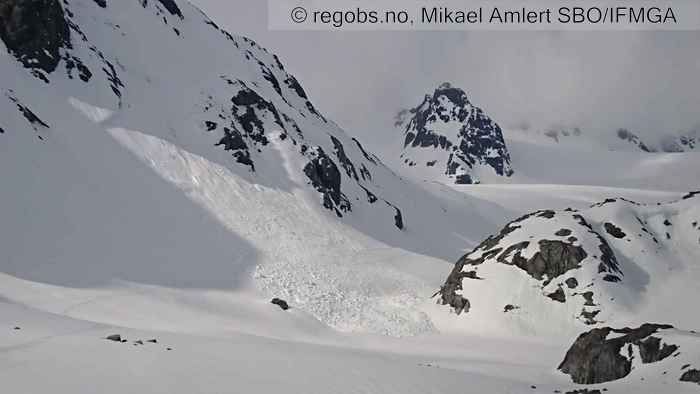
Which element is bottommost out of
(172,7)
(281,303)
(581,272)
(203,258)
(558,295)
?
(281,303)

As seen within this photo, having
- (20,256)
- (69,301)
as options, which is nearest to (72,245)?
(20,256)

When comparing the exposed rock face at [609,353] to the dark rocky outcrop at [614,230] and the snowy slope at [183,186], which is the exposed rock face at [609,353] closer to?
the snowy slope at [183,186]

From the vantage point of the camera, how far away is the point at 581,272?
37312 millimetres

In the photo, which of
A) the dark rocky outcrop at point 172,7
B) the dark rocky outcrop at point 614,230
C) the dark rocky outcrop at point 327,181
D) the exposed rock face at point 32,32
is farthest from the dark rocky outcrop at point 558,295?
the dark rocky outcrop at point 172,7

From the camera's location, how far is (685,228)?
43.2 metres

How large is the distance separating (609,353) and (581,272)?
677 inches

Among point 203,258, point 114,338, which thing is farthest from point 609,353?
point 203,258

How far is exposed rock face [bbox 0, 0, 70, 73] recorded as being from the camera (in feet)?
163

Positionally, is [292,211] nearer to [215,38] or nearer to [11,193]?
[11,193]

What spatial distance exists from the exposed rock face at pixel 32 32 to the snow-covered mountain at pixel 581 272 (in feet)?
139

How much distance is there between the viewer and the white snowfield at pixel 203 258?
16.3m

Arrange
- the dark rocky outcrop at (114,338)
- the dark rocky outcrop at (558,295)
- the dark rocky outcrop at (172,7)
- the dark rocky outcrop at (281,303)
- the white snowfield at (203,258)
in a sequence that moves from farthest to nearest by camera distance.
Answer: the dark rocky outcrop at (172,7) → the dark rocky outcrop at (281,303) → the dark rocky outcrop at (558,295) → the dark rocky outcrop at (114,338) → the white snowfield at (203,258)

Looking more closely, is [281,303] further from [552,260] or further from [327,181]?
[327,181]

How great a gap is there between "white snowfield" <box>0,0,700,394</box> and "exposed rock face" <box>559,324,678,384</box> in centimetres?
74
